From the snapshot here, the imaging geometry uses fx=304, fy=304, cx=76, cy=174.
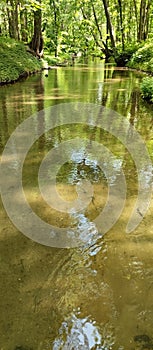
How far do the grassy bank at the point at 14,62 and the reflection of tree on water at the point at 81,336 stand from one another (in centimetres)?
1144

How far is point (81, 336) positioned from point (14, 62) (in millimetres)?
14089

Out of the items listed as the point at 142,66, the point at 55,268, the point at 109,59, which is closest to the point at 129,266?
the point at 55,268

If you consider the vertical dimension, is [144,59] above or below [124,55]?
below

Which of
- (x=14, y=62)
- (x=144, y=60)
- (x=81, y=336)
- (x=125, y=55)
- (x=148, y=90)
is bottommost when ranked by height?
(x=81, y=336)

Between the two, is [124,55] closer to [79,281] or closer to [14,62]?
[14,62]

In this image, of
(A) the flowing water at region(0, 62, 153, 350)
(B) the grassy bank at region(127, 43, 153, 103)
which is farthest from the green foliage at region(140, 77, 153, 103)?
(A) the flowing water at region(0, 62, 153, 350)

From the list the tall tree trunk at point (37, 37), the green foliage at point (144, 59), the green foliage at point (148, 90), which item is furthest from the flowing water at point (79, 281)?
the tall tree trunk at point (37, 37)

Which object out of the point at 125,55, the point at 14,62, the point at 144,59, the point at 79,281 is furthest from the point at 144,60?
the point at 79,281

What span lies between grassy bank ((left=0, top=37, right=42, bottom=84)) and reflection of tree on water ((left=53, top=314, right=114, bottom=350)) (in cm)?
1144

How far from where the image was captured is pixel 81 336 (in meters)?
1.84

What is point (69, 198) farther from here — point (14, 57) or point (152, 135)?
point (14, 57)

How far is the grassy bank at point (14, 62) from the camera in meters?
12.5

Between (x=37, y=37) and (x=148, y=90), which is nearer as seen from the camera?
(x=148, y=90)

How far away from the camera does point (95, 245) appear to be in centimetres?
264
